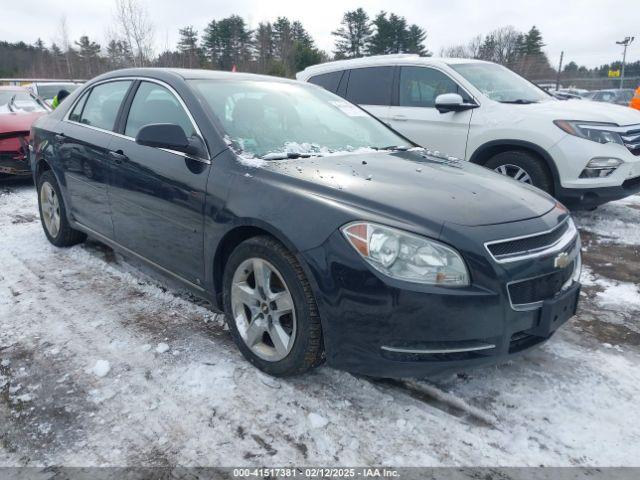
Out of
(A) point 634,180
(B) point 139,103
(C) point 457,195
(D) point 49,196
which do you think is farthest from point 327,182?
(A) point 634,180

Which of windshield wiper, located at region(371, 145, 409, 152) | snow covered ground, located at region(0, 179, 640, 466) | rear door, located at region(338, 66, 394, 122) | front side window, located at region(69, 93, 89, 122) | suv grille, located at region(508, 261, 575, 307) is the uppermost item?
rear door, located at region(338, 66, 394, 122)

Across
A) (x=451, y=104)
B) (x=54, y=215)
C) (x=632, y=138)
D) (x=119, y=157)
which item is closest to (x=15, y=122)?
(x=54, y=215)

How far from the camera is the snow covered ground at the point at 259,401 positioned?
6.98 ft

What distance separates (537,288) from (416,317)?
616 mm

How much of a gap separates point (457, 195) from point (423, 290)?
641 mm

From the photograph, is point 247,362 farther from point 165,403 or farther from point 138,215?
point 138,215

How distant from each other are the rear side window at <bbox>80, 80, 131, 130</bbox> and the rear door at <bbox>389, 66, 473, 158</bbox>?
11.6 feet

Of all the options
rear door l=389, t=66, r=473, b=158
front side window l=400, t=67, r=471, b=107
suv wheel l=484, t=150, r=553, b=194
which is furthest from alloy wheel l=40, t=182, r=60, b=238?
suv wheel l=484, t=150, r=553, b=194

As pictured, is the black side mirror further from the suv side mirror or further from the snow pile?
the suv side mirror

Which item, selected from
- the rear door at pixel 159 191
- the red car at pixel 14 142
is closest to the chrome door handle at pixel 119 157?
the rear door at pixel 159 191

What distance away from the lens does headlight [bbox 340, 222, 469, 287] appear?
83.9 inches

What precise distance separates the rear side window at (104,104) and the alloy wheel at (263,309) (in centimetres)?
188

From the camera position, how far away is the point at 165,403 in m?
2.44

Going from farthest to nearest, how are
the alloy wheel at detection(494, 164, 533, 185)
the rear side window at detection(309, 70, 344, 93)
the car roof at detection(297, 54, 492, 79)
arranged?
the rear side window at detection(309, 70, 344, 93) → the car roof at detection(297, 54, 492, 79) → the alloy wheel at detection(494, 164, 533, 185)
